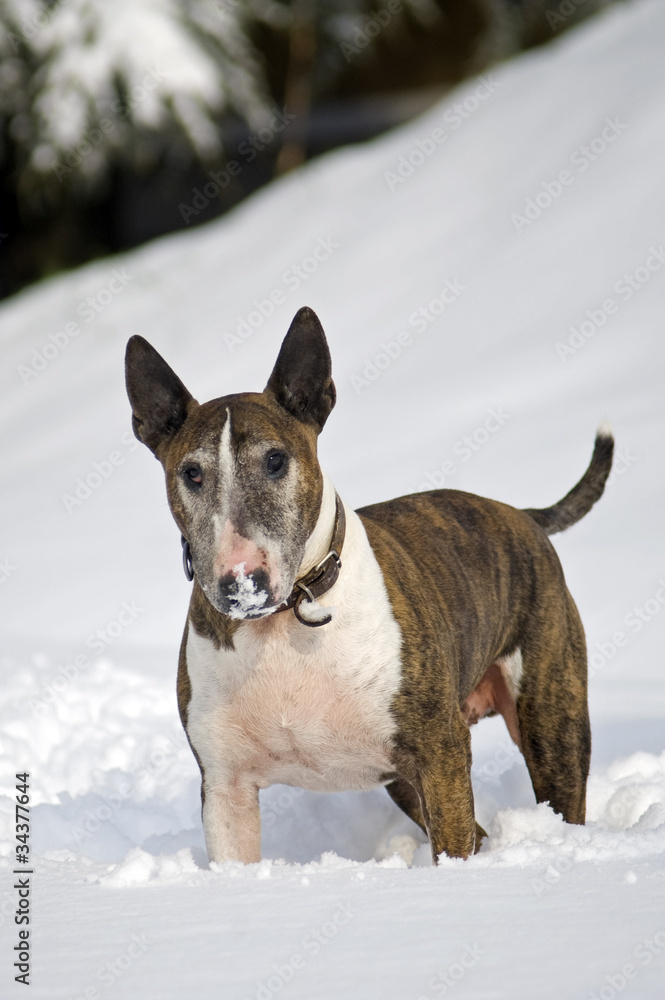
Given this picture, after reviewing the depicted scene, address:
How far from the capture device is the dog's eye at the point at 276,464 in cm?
313

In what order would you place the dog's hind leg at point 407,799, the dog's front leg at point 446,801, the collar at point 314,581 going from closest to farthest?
the collar at point 314,581 → the dog's front leg at point 446,801 → the dog's hind leg at point 407,799

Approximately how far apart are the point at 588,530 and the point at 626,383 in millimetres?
1838

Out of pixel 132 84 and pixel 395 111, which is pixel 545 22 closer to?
pixel 395 111

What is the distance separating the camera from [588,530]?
23.6ft

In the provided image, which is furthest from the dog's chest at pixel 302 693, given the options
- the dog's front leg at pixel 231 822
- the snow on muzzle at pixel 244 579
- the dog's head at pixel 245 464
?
the snow on muzzle at pixel 244 579

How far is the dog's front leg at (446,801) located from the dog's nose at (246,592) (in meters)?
0.77

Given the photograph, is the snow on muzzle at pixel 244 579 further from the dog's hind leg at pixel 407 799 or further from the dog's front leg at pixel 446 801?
the dog's hind leg at pixel 407 799

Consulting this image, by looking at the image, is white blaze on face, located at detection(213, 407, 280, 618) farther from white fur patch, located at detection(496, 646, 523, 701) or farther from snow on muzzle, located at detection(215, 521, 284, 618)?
white fur patch, located at detection(496, 646, 523, 701)

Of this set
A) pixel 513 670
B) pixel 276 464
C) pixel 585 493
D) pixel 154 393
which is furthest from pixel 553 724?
pixel 154 393

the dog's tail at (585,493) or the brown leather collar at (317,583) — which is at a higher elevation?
the brown leather collar at (317,583)

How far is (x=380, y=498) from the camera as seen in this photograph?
25.6 ft

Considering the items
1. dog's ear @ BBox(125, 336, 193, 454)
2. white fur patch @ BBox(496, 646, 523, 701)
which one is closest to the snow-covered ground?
white fur patch @ BBox(496, 646, 523, 701)

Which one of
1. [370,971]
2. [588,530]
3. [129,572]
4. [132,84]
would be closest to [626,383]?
[588,530]

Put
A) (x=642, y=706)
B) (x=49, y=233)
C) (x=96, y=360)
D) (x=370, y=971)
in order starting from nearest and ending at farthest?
(x=370, y=971) < (x=642, y=706) < (x=96, y=360) < (x=49, y=233)
